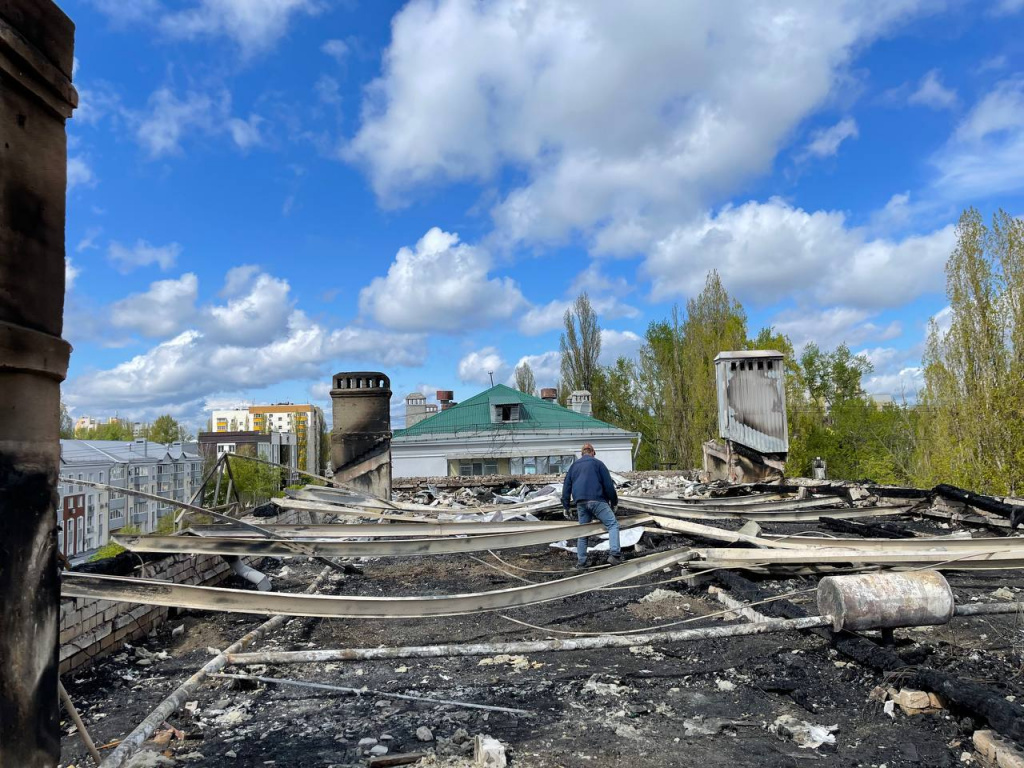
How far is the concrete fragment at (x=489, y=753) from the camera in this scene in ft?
9.49

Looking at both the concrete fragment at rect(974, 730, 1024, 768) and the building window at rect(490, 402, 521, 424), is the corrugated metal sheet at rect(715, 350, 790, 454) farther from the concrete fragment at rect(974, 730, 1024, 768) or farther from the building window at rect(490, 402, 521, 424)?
the building window at rect(490, 402, 521, 424)

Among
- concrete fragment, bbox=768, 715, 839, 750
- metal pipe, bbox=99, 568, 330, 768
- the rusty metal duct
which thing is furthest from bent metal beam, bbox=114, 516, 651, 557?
the rusty metal duct

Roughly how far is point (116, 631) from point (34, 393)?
3885 mm

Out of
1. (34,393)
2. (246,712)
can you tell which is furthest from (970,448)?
(34,393)

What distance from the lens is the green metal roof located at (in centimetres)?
2773

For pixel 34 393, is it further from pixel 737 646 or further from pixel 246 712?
pixel 737 646

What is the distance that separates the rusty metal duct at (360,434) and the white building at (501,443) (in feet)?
49.3

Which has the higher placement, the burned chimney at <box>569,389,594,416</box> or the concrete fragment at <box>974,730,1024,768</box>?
the burned chimney at <box>569,389,594,416</box>

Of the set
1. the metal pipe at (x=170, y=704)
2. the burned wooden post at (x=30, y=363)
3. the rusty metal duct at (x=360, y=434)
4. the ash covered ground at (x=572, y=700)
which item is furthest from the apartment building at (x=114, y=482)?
the burned wooden post at (x=30, y=363)

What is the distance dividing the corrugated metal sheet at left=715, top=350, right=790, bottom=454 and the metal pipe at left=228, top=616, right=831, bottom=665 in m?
10.2

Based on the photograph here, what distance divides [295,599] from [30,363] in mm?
2328

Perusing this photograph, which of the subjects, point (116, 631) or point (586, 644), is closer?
point (586, 644)

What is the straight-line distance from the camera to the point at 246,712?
373cm

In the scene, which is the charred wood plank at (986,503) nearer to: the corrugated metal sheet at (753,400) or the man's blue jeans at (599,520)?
the man's blue jeans at (599,520)
